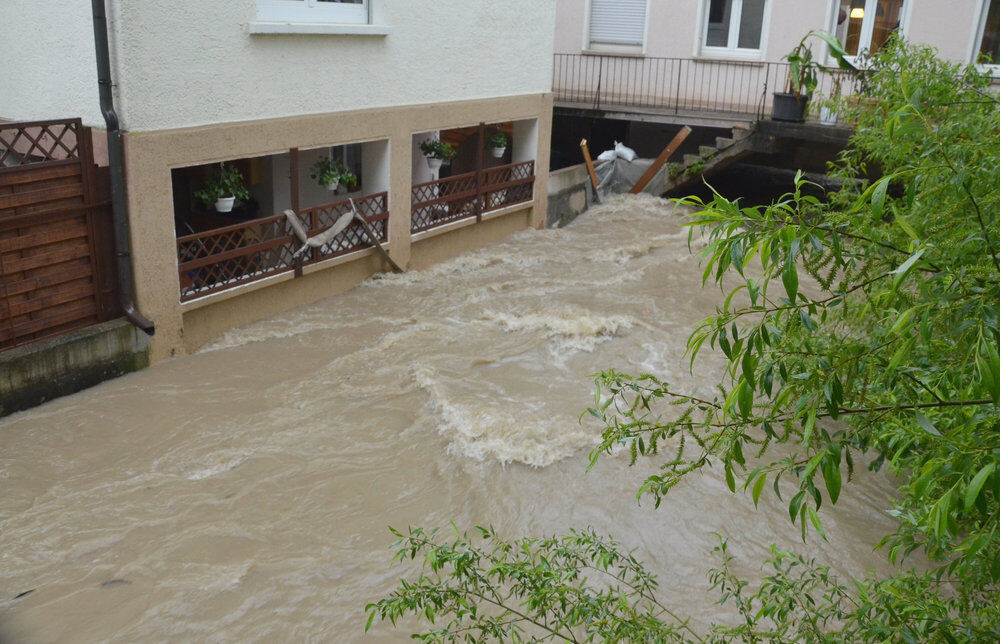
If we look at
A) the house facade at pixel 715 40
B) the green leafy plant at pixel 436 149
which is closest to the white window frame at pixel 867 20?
the house facade at pixel 715 40

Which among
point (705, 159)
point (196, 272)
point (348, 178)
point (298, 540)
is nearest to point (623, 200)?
point (705, 159)

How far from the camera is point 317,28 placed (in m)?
9.31

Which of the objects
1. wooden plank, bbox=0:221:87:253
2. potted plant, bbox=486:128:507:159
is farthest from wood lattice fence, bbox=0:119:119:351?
potted plant, bbox=486:128:507:159

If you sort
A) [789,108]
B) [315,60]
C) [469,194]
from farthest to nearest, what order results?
[789,108], [469,194], [315,60]

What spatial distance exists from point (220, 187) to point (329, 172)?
1.62 metres

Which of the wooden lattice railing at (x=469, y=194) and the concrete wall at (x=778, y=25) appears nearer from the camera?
the wooden lattice railing at (x=469, y=194)

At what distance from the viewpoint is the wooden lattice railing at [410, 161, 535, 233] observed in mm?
11805

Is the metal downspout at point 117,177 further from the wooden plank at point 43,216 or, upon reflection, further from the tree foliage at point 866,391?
the tree foliage at point 866,391

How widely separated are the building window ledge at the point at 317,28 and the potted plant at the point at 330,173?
151 cm

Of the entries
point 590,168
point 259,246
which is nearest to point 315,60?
point 259,246

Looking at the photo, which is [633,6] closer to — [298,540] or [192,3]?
[192,3]

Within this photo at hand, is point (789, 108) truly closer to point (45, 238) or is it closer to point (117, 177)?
point (117, 177)

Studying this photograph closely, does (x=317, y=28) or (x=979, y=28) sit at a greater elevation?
(x=979, y=28)

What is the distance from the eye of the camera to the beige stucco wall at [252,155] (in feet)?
25.9
